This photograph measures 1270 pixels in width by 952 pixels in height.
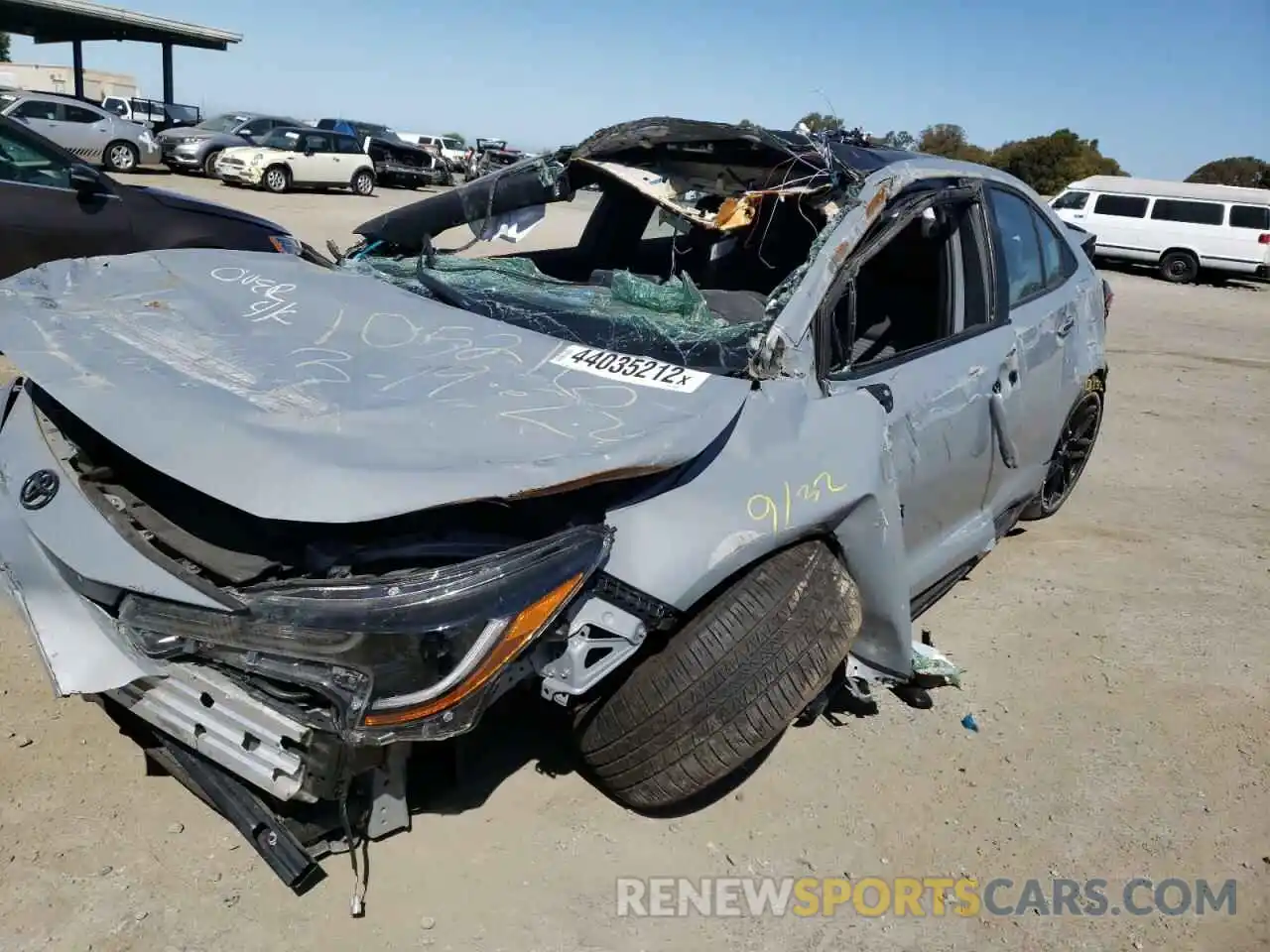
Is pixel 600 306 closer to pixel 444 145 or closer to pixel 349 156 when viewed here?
pixel 349 156

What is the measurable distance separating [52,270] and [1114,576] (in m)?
4.30

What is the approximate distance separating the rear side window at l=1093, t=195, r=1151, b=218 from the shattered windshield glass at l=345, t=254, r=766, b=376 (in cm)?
1977

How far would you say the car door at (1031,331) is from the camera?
12.0 ft

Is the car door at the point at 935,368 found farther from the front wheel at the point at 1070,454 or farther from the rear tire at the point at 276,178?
the rear tire at the point at 276,178

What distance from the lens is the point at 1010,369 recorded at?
3547 mm

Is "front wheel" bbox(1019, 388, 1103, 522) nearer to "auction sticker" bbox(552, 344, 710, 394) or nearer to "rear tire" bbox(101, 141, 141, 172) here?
"auction sticker" bbox(552, 344, 710, 394)

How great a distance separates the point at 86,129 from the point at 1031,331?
21.6 metres

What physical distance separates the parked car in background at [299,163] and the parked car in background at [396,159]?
300cm

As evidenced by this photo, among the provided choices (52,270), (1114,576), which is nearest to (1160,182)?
(1114,576)

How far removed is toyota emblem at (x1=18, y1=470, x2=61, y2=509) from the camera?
7.61 feet

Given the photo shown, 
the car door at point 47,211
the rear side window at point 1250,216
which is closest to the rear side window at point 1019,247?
the car door at point 47,211

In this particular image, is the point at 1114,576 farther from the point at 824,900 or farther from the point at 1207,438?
the point at 1207,438

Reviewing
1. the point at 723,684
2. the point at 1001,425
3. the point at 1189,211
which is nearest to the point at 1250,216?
the point at 1189,211

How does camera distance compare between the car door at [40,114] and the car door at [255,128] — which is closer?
A: the car door at [40,114]
